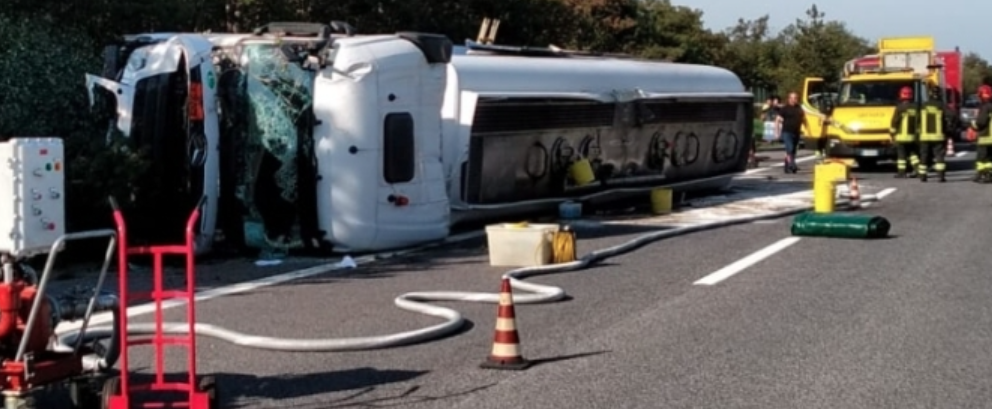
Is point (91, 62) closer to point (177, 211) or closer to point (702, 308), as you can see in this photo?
point (177, 211)

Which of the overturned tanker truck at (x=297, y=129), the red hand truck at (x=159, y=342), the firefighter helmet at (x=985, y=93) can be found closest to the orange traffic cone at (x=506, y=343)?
the red hand truck at (x=159, y=342)

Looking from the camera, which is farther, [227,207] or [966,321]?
[227,207]

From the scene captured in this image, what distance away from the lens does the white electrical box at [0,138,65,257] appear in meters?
7.54

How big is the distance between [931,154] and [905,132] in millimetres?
664

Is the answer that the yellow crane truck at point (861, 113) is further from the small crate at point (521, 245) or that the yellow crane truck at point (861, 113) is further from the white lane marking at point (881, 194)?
the small crate at point (521, 245)

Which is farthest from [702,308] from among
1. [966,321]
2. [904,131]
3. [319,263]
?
[904,131]

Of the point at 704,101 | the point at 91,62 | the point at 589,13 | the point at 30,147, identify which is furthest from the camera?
the point at 589,13

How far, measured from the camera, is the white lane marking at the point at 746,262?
13.7 metres

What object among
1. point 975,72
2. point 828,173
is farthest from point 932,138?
point 975,72

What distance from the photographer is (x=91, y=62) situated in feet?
56.8

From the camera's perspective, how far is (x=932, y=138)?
93.4 feet

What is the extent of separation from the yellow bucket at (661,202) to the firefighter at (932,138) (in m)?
8.76

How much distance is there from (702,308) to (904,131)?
18.5m

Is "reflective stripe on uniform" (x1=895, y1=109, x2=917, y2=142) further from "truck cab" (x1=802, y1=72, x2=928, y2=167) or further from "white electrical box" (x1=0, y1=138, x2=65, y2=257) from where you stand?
"white electrical box" (x1=0, y1=138, x2=65, y2=257)
